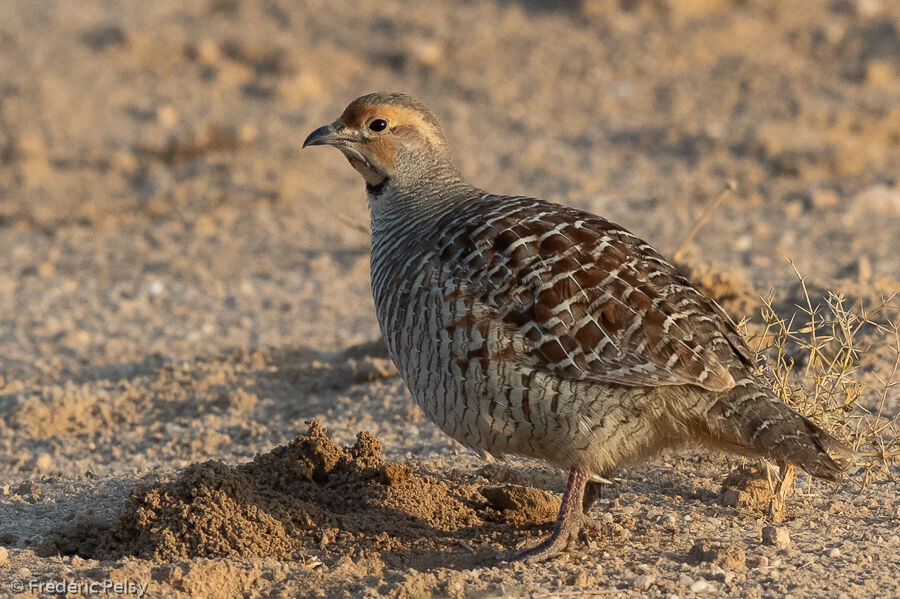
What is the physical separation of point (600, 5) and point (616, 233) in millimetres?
11218

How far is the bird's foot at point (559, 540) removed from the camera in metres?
4.99

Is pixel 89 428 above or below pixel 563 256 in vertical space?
below

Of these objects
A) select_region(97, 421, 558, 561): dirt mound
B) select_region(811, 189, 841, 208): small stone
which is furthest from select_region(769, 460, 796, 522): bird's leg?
select_region(811, 189, 841, 208): small stone

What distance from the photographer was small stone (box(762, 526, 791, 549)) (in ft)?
16.5

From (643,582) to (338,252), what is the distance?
6.98 m

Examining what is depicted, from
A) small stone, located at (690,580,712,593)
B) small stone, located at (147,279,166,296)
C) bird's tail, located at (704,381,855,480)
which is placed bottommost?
small stone, located at (690,580,712,593)

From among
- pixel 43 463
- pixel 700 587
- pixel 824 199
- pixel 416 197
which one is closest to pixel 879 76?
pixel 824 199

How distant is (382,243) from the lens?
5.88 metres

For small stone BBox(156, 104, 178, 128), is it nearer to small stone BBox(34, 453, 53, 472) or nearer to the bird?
small stone BBox(34, 453, 53, 472)

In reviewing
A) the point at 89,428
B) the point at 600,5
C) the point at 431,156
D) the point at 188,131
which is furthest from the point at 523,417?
the point at 600,5

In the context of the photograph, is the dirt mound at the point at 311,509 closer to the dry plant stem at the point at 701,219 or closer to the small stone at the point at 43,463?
the small stone at the point at 43,463

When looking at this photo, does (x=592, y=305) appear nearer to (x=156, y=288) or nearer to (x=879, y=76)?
(x=156, y=288)

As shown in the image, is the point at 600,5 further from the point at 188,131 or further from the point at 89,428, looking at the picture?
the point at 89,428

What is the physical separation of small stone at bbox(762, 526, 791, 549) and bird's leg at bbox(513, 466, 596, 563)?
2.76ft
